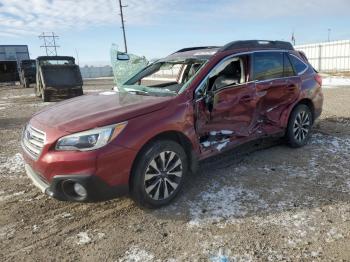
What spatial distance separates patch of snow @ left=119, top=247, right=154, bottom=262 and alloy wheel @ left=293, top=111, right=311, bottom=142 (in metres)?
3.66

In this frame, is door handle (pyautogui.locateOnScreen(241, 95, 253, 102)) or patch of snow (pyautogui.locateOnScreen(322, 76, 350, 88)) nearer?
door handle (pyautogui.locateOnScreen(241, 95, 253, 102))

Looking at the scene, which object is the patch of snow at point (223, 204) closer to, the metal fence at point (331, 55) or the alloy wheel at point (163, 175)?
the alloy wheel at point (163, 175)

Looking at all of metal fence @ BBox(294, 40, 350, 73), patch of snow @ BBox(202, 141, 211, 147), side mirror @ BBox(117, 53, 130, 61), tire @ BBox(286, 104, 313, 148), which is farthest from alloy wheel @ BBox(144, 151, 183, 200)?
metal fence @ BBox(294, 40, 350, 73)

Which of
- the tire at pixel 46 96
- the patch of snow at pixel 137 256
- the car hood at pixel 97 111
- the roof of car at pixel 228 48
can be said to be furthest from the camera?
the tire at pixel 46 96

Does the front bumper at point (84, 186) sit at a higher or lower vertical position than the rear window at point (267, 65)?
lower

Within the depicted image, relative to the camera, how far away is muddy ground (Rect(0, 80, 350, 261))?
10.2ft

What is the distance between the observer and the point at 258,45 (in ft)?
17.1

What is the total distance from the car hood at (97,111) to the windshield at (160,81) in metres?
0.24

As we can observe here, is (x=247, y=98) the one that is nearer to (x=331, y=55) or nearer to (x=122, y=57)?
(x=122, y=57)

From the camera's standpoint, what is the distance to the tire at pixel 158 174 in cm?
360

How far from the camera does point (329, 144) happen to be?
613 cm

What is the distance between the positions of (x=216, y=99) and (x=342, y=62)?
86.8 feet

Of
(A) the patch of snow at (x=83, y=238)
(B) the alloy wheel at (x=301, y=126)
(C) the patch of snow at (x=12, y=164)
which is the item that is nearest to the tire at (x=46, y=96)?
(C) the patch of snow at (x=12, y=164)

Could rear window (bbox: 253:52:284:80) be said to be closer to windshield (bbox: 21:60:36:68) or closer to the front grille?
the front grille
